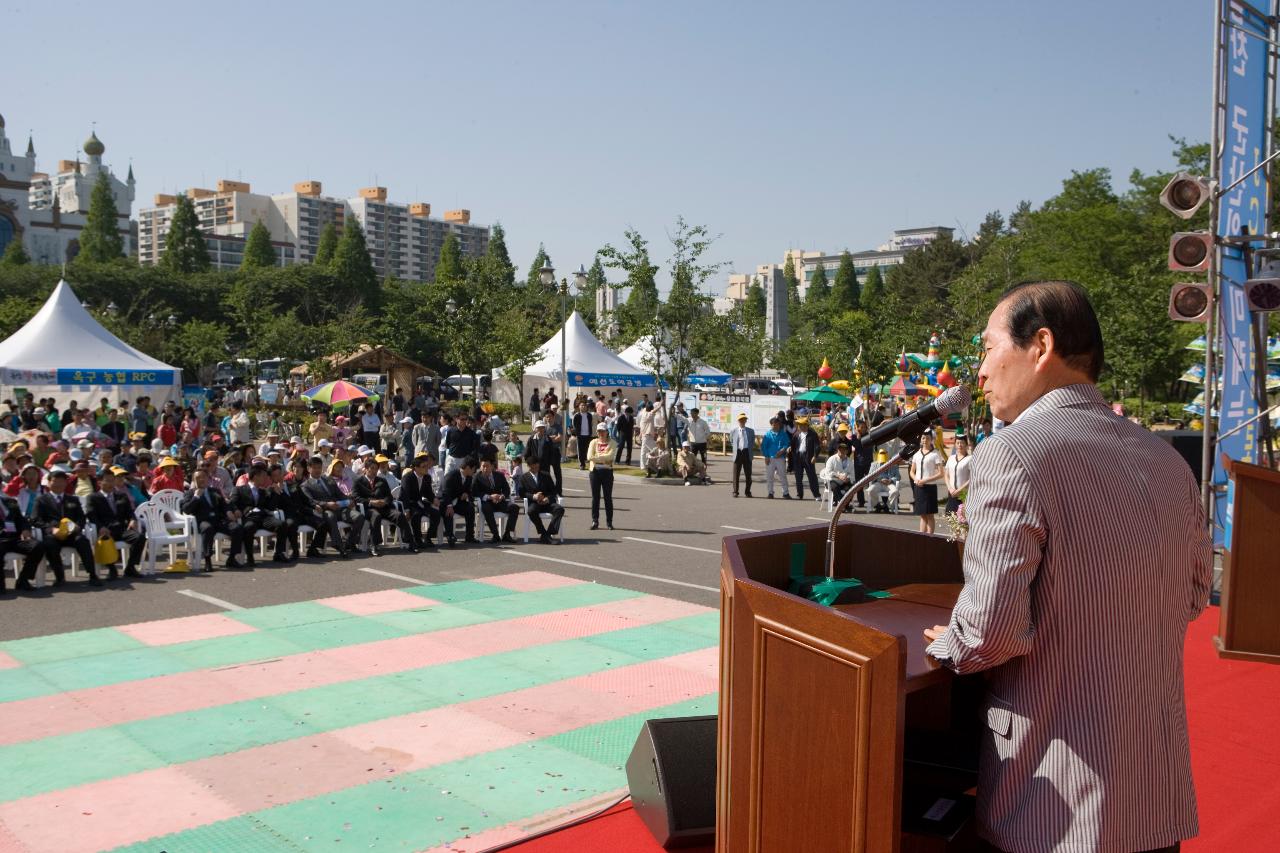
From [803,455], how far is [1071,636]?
1907cm

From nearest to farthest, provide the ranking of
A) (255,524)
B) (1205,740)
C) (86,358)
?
(1205,740) < (255,524) < (86,358)

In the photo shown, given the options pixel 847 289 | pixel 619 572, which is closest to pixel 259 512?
pixel 619 572

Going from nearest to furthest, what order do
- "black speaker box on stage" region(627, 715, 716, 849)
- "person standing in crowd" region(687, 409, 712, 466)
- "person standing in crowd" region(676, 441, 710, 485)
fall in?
"black speaker box on stage" region(627, 715, 716, 849) < "person standing in crowd" region(687, 409, 712, 466) < "person standing in crowd" region(676, 441, 710, 485)

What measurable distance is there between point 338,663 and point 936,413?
21.1ft

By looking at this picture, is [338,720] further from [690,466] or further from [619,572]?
[690,466]

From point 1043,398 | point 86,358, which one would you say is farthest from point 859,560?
point 86,358

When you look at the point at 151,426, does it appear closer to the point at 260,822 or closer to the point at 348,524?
the point at 348,524

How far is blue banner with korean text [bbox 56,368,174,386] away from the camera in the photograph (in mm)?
22422

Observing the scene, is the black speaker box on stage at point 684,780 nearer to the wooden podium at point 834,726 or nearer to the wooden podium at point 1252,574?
the wooden podium at point 834,726

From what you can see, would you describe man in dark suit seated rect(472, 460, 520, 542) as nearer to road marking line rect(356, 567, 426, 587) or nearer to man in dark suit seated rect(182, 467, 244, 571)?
road marking line rect(356, 567, 426, 587)

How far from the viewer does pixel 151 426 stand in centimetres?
2472

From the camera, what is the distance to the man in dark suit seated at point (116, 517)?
39.2 feet

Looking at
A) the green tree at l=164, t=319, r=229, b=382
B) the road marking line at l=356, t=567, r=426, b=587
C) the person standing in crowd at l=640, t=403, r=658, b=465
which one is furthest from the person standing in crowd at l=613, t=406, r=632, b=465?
the green tree at l=164, t=319, r=229, b=382

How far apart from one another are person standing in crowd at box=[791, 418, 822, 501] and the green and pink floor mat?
11004 millimetres
